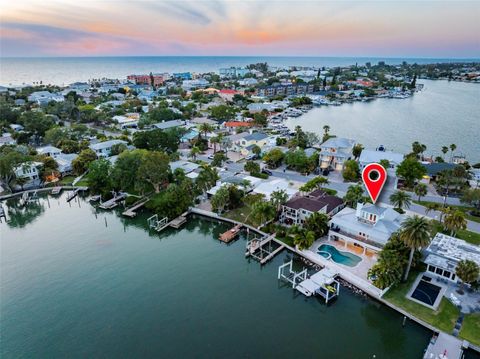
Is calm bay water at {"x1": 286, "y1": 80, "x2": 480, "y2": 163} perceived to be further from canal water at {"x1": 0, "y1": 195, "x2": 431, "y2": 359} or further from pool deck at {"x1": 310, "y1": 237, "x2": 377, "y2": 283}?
canal water at {"x1": 0, "y1": 195, "x2": 431, "y2": 359}

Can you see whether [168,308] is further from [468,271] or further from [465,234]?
[465,234]

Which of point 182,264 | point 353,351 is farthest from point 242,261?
point 353,351

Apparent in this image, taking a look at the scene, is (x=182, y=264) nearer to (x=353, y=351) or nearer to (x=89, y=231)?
(x=89, y=231)

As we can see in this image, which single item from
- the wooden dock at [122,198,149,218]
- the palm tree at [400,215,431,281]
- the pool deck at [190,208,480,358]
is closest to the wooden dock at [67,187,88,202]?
the wooden dock at [122,198,149,218]

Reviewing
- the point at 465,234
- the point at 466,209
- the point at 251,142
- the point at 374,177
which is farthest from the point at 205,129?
the point at 465,234

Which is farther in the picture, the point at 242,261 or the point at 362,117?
the point at 362,117

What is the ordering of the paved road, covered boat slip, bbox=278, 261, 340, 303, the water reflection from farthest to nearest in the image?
the water reflection → the paved road → covered boat slip, bbox=278, 261, 340, 303
